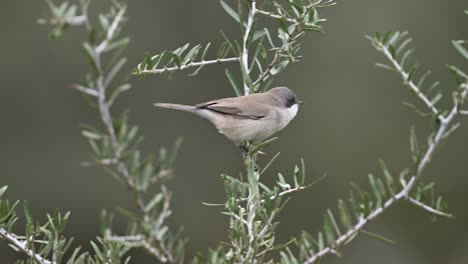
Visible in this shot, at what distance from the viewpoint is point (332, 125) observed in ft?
27.0

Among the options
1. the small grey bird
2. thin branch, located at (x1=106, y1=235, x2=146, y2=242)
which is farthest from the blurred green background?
thin branch, located at (x1=106, y1=235, x2=146, y2=242)

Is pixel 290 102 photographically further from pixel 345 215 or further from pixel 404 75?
pixel 345 215

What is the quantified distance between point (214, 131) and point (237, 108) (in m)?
4.66

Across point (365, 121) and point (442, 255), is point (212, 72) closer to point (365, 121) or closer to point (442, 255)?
point (365, 121)

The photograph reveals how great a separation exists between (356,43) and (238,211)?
21.2 ft

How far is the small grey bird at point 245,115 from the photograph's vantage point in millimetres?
3602

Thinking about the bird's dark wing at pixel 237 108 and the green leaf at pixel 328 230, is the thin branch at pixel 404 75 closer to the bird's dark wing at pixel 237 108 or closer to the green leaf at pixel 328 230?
the green leaf at pixel 328 230

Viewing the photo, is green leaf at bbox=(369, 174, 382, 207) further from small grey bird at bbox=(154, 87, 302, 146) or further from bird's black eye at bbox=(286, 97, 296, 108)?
bird's black eye at bbox=(286, 97, 296, 108)

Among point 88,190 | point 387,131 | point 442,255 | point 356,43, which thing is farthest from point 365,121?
point 88,190

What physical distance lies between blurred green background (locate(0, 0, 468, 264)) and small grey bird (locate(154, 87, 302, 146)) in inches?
166

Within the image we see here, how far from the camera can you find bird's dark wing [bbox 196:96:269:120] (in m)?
3.62

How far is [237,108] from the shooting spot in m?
3.64

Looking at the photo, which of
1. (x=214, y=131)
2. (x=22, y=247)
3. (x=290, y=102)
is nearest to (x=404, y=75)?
(x=22, y=247)

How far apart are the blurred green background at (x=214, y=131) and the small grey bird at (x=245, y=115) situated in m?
4.21
